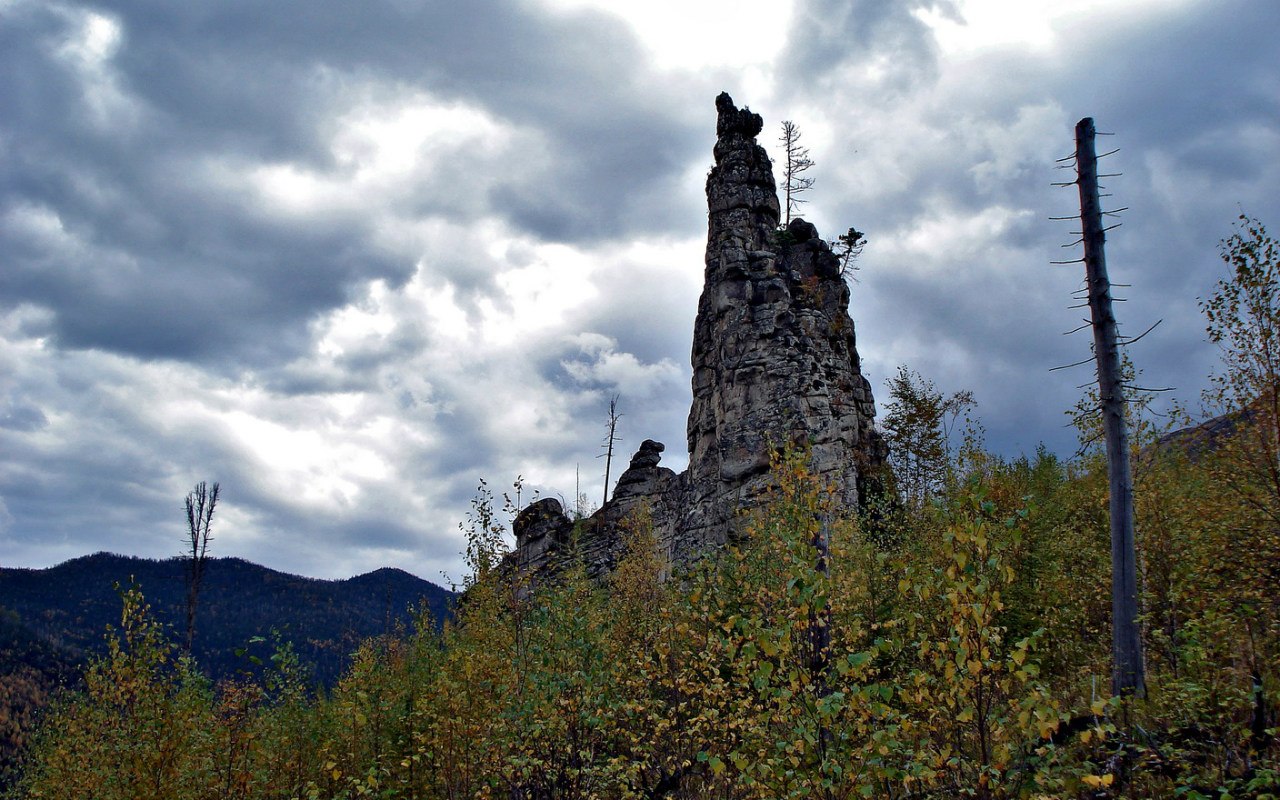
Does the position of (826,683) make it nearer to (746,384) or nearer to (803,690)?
(803,690)

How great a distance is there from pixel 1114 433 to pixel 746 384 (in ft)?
64.6

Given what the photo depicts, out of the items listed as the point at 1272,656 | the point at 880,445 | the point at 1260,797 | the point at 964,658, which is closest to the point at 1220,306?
the point at 1272,656

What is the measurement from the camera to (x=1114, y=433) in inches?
486

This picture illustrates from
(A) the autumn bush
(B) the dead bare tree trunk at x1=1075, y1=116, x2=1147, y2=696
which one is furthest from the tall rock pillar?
(B) the dead bare tree trunk at x1=1075, y1=116, x2=1147, y2=696

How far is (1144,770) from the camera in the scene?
838 centimetres

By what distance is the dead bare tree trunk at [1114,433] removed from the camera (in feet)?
37.3

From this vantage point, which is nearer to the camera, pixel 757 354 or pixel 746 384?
pixel 746 384

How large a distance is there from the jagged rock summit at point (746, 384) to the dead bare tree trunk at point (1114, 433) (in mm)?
10346

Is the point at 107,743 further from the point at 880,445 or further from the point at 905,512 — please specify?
the point at 880,445

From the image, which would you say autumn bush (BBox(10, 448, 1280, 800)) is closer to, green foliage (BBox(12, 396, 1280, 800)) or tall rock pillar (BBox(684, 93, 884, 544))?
green foliage (BBox(12, 396, 1280, 800))

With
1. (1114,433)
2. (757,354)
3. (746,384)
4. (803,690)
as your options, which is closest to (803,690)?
(803,690)

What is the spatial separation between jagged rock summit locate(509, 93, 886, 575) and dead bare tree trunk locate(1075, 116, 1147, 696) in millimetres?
10346

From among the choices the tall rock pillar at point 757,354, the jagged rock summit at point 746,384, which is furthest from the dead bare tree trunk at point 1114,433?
the tall rock pillar at point 757,354

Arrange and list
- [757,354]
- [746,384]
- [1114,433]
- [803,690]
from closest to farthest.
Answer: [803,690] < [1114,433] < [746,384] < [757,354]
